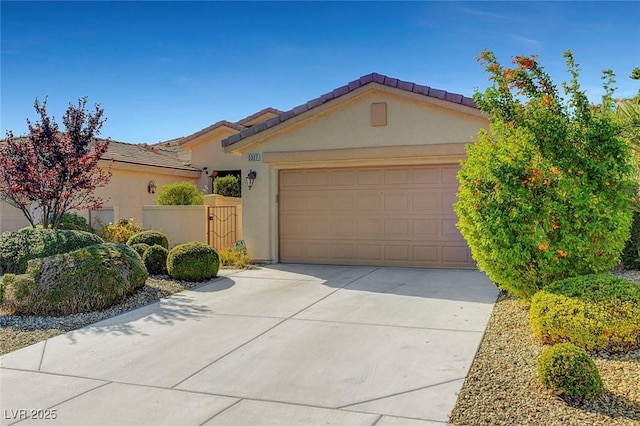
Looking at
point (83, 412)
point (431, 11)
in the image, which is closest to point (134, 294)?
point (83, 412)

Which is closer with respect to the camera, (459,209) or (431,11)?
(459,209)

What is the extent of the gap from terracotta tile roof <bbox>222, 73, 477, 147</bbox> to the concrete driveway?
13.5ft

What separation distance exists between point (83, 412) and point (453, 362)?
3429mm

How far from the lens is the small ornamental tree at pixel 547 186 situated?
5.79 meters

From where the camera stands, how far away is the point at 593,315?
16.0ft

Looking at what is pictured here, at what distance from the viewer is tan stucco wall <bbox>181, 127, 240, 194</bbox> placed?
2097 cm

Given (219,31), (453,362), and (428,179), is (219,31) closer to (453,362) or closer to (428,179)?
(428,179)

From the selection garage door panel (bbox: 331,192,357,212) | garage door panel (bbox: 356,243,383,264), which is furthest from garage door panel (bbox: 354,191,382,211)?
garage door panel (bbox: 356,243,383,264)

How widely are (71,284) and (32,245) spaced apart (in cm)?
300

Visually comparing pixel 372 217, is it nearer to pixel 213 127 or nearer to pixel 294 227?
pixel 294 227

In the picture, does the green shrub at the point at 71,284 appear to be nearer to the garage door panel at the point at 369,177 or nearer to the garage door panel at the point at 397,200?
the garage door panel at the point at 369,177

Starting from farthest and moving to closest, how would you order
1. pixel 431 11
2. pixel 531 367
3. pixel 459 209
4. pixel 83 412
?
pixel 431 11 < pixel 459 209 < pixel 531 367 < pixel 83 412

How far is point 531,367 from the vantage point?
4602mm

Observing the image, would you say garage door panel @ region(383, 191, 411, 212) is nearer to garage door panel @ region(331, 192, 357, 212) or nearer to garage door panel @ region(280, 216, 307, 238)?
garage door panel @ region(331, 192, 357, 212)
